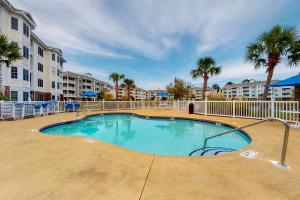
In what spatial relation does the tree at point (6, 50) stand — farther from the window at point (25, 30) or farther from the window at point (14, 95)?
the window at point (25, 30)

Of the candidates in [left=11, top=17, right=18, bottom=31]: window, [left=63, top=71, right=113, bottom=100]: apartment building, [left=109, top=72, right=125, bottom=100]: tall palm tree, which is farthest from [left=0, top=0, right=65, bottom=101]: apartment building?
[left=63, top=71, right=113, bottom=100]: apartment building

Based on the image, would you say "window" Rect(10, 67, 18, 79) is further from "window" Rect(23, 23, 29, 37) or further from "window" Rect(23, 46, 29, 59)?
"window" Rect(23, 23, 29, 37)

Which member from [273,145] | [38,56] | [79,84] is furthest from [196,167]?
[79,84]

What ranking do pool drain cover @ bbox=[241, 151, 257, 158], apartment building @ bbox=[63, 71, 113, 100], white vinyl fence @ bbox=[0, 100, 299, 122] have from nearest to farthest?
pool drain cover @ bbox=[241, 151, 257, 158] < white vinyl fence @ bbox=[0, 100, 299, 122] < apartment building @ bbox=[63, 71, 113, 100]

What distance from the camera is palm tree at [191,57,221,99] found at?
64.2 feet

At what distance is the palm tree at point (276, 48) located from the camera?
31.5 feet

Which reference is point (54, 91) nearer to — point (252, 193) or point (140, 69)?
point (140, 69)

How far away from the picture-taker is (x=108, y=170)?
2674mm

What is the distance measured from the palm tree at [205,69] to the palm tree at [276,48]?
338 inches

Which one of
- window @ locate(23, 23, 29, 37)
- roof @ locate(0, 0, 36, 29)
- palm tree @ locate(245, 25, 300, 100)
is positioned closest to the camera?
A: palm tree @ locate(245, 25, 300, 100)

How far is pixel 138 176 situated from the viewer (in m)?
2.47

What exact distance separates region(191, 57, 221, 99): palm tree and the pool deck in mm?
17222

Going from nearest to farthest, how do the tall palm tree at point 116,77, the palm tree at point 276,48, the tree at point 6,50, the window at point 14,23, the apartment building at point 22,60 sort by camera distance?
the palm tree at point 276,48
the tree at point 6,50
the apartment building at point 22,60
the window at point 14,23
the tall palm tree at point 116,77

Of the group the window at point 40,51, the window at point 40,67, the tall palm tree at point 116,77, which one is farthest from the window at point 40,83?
the tall palm tree at point 116,77
